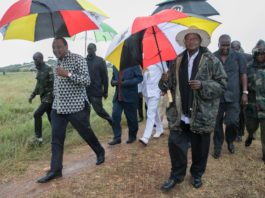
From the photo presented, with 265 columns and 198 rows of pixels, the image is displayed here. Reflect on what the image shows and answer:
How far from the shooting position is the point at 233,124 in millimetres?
6215

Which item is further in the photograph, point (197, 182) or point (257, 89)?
point (257, 89)

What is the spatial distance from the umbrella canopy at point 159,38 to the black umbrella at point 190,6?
1843mm

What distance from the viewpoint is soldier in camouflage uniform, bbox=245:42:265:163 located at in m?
6.07

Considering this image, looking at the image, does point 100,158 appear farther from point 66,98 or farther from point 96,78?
point 96,78

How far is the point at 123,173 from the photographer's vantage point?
5523 mm

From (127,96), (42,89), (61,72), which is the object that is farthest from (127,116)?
(61,72)

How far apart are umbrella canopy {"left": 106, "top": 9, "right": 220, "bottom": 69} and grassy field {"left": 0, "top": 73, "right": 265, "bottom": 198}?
63.2 inches

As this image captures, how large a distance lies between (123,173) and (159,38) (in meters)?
2.01

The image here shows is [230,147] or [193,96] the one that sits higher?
[193,96]

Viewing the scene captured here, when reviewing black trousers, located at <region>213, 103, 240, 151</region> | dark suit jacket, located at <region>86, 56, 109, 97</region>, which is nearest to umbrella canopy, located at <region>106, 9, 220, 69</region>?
black trousers, located at <region>213, 103, 240, 151</region>

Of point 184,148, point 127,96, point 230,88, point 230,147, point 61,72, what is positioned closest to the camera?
point 184,148

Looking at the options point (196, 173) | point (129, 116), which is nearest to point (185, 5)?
point (129, 116)

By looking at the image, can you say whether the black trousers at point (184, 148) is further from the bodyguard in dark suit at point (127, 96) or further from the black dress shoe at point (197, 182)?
the bodyguard in dark suit at point (127, 96)

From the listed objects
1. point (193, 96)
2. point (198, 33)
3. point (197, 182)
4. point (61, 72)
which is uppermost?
point (198, 33)
